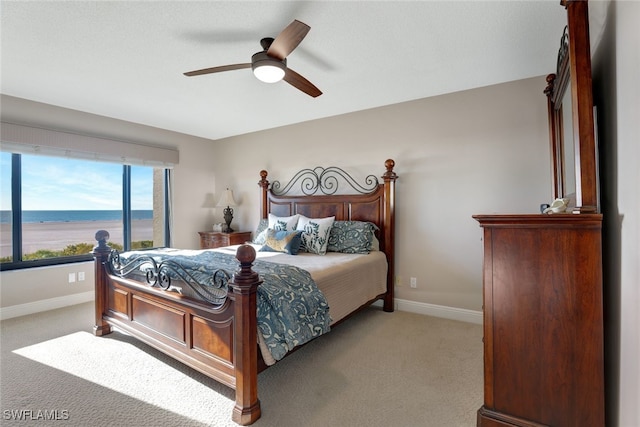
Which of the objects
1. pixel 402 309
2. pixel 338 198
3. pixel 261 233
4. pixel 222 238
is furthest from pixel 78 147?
pixel 402 309

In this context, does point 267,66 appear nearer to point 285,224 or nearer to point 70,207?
point 285,224

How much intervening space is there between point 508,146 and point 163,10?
3157 mm

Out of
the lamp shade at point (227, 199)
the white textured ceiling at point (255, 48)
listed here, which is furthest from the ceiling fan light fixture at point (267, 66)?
the lamp shade at point (227, 199)

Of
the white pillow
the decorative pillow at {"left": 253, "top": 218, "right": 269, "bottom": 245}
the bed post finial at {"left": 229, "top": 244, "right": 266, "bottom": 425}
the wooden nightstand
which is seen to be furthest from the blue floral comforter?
the wooden nightstand

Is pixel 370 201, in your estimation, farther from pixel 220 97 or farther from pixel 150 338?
pixel 150 338

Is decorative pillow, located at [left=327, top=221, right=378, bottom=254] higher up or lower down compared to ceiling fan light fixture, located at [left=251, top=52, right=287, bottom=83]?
lower down

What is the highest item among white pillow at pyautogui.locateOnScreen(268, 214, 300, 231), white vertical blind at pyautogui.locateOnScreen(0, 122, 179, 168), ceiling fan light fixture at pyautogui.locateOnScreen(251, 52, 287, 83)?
ceiling fan light fixture at pyautogui.locateOnScreen(251, 52, 287, 83)

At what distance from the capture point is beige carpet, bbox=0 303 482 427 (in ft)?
5.98

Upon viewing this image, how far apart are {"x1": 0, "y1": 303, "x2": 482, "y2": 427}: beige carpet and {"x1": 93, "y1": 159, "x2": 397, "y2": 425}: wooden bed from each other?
0.57 ft

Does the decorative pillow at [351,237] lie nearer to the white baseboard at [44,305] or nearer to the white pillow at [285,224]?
the white pillow at [285,224]

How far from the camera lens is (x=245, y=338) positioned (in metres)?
1.76

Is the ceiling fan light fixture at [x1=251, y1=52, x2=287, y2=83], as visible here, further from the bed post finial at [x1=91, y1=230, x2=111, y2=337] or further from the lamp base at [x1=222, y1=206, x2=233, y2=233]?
the lamp base at [x1=222, y1=206, x2=233, y2=233]

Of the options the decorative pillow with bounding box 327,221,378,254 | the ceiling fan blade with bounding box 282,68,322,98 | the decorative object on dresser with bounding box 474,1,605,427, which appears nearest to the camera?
the decorative object on dresser with bounding box 474,1,605,427

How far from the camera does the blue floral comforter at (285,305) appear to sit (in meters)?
1.89
